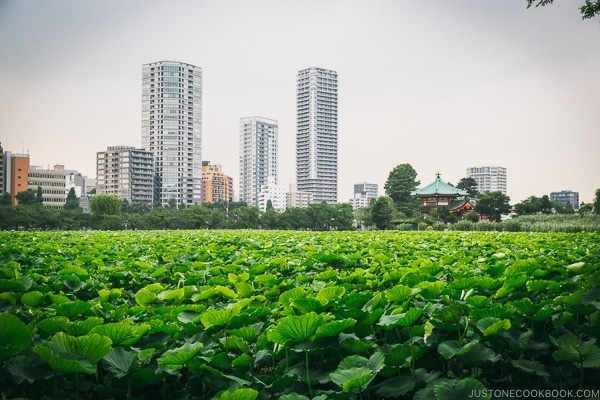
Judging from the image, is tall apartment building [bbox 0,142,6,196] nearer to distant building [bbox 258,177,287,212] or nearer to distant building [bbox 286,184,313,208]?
distant building [bbox 286,184,313,208]

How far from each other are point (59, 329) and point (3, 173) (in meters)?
3.61

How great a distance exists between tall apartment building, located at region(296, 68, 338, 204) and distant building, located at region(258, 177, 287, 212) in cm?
687

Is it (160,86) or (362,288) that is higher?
(160,86)

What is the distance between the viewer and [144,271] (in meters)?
3.36

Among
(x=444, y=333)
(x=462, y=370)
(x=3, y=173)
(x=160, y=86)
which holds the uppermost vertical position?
(x=160, y=86)

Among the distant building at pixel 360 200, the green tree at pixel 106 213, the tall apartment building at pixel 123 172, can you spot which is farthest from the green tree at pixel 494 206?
the distant building at pixel 360 200

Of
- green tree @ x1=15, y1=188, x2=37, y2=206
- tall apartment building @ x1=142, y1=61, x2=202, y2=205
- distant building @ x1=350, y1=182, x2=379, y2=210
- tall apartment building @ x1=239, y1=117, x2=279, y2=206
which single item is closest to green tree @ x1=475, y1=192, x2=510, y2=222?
green tree @ x1=15, y1=188, x2=37, y2=206

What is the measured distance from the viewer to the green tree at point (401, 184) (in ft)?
164

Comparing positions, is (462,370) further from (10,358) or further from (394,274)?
(10,358)

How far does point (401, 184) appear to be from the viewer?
5047 centimetres

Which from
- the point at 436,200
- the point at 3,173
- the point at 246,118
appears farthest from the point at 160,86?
the point at 3,173

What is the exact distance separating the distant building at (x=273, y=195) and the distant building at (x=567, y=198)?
58.5 meters

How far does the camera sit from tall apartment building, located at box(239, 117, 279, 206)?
4360 inches

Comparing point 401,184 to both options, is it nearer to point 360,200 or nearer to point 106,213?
point 106,213
